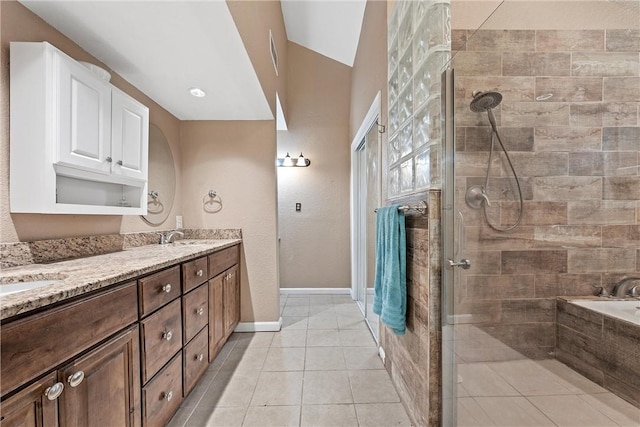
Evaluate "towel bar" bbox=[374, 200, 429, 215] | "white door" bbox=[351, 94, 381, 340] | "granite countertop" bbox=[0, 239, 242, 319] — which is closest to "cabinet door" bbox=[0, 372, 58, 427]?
"granite countertop" bbox=[0, 239, 242, 319]

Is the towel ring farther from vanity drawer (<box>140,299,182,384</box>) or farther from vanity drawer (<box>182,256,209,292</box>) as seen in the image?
vanity drawer (<box>140,299,182,384</box>)

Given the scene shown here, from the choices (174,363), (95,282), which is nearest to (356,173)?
(174,363)

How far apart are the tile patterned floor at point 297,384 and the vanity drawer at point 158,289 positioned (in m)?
0.77

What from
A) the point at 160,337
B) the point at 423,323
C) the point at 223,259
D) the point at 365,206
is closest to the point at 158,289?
Result: the point at 160,337

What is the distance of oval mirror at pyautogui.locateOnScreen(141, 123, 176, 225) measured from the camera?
7.54ft

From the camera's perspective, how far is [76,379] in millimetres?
834

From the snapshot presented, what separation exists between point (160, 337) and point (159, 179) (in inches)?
60.3

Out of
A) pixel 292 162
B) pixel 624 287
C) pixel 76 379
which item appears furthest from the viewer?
pixel 292 162

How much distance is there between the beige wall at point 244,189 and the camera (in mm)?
2781

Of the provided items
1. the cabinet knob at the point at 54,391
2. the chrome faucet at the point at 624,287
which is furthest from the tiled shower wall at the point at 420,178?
the cabinet knob at the point at 54,391

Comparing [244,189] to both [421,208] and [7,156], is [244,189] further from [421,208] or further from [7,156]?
[421,208]

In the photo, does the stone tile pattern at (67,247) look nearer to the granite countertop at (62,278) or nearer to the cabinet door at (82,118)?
the granite countertop at (62,278)

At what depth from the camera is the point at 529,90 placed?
120 centimetres

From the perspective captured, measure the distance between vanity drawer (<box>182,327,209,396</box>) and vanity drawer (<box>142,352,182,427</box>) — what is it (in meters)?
0.07
